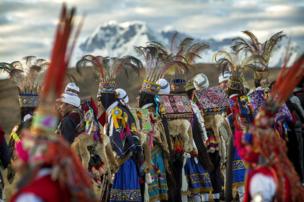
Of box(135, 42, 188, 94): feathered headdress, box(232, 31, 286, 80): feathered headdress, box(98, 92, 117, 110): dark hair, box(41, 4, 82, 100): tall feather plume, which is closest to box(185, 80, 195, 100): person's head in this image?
box(135, 42, 188, 94): feathered headdress

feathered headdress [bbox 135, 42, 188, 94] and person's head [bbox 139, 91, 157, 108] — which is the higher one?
feathered headdress [bbox 135, 42, 188, 94]

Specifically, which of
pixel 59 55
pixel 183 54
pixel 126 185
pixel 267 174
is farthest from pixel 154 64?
pixel 59 55

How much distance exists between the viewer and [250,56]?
1138cm

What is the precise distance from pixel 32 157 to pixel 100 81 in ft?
16.4

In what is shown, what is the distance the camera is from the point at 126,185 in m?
9.20

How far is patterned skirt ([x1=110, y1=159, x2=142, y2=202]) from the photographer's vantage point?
9.14 meters

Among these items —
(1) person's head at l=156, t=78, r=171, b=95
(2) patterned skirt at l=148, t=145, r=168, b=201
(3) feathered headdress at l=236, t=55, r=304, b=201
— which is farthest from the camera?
(1) person's head at l=156, t=78, r=171, b=95

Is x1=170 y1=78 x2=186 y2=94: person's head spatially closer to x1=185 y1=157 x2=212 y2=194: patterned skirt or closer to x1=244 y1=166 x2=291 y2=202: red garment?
x1=185 y1=157 x2=212 y2=194: patterned skirt

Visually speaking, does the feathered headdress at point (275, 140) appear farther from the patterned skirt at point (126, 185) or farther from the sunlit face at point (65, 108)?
the sunlit face at point (65, 108)

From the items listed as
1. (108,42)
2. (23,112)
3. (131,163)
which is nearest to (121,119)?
(131,163)

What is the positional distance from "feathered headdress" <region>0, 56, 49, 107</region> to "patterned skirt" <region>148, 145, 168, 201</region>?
192 centimetres

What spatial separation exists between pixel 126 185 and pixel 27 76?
7.09ft

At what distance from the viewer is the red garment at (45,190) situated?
4.76 metres

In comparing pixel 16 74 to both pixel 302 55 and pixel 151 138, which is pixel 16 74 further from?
pixel 302 55
